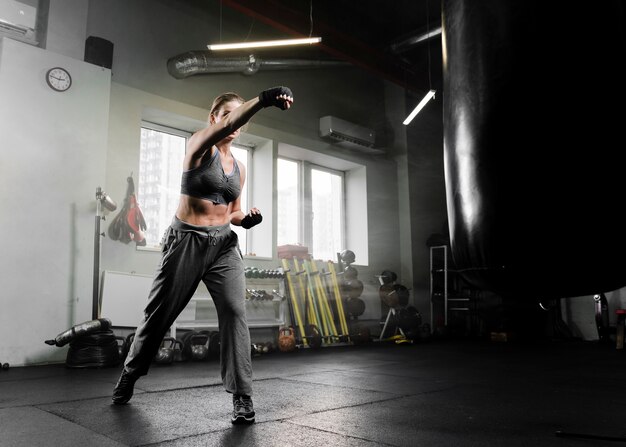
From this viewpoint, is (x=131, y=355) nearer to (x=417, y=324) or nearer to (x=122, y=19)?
(x=122, y=19)

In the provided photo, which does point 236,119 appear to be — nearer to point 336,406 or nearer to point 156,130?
point 336,406

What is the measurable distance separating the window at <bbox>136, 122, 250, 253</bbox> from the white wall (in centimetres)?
83

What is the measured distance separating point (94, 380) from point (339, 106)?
5.77 m

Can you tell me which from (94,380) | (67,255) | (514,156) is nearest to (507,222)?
(514,156)

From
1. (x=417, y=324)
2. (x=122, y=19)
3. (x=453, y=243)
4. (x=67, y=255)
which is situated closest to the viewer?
(x=453, y=243)

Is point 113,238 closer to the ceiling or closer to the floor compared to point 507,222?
closer to the ceiling

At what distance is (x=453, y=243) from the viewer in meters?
1.46

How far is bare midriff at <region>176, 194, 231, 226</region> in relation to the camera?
2.26 metres

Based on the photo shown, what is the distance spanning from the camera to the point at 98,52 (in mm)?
5035

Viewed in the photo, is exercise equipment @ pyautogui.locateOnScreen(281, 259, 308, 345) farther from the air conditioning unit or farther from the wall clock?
the wall clock

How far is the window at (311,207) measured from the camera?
23.6 feet

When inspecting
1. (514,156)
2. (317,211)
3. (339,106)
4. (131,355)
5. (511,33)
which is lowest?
(131,355)

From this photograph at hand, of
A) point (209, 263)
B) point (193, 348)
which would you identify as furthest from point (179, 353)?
point (209, 263)

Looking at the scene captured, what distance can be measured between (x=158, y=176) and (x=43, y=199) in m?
1.53
